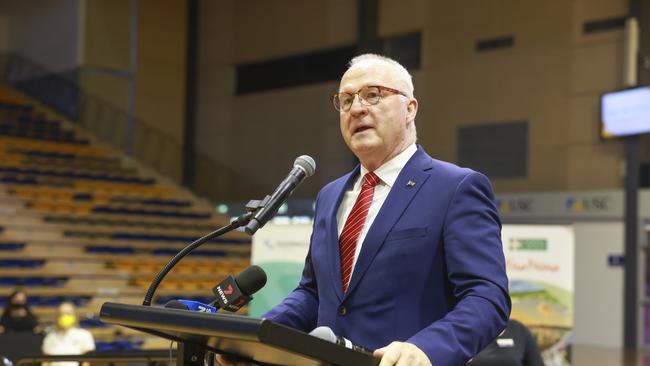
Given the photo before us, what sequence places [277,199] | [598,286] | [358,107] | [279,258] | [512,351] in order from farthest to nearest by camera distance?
[598,286]
[279,258]
[512,351]
[358,107]
[277,199]

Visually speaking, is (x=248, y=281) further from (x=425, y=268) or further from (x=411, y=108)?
(x=411, y=108)

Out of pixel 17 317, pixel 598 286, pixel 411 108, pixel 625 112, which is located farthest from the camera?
pixel 598 286

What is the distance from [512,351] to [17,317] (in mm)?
8003

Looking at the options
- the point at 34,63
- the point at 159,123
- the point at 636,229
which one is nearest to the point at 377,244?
the point at 636,229

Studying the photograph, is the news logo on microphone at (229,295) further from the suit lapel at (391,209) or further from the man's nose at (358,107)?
the man's nose at (358,107)

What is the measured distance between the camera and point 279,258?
7.23 m

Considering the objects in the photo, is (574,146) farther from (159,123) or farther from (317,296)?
(317,296)

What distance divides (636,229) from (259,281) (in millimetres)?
12232

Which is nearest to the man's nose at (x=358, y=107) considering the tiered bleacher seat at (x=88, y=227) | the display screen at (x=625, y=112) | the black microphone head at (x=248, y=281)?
the black microphone head at (x=248, y=281)

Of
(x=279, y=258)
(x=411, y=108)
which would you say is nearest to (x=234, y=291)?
(x=411, y=108)

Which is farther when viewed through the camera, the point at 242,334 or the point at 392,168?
the point at 392,168

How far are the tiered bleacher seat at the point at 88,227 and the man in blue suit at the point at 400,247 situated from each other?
9.31 m

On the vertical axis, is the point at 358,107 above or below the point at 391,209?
above

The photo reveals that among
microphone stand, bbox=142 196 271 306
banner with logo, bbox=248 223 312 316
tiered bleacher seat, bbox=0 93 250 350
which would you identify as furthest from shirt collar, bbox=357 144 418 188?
tiered bleacher seat, bbox=0 93 250 350
